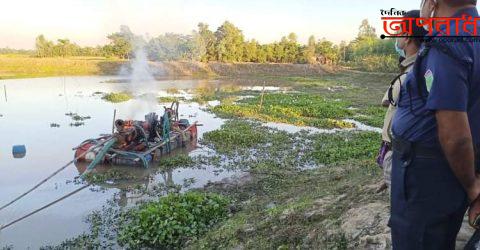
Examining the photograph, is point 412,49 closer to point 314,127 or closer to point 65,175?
point 65,175

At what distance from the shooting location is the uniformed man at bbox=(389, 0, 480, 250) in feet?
6.61

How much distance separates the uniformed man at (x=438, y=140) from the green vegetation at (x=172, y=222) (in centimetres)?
494

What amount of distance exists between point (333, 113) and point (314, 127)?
3718 mm

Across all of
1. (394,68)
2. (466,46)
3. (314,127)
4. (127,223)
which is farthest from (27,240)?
(394,68)

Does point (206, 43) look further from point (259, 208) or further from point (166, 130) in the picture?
point (259, 208)

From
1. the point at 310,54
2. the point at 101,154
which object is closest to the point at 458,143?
the point at 101,154

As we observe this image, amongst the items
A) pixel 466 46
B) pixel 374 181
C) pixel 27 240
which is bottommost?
pixel 27 240

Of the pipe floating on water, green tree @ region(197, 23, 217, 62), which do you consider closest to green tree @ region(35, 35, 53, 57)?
green tree @ region(197, 23, 217, 62)

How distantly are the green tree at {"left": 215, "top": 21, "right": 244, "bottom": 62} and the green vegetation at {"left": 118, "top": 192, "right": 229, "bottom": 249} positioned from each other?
64.5 m

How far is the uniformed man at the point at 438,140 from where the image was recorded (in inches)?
79.3

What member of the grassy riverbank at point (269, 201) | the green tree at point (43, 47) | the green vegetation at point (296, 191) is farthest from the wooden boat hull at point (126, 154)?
the green tree at point (43, 47)

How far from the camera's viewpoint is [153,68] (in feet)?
183

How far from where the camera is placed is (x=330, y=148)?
1360 cm

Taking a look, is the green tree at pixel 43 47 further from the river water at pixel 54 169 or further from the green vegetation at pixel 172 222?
the green vegetation at pixel 172 222
